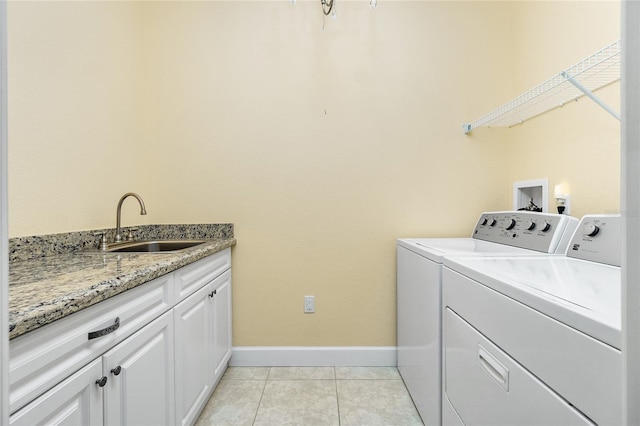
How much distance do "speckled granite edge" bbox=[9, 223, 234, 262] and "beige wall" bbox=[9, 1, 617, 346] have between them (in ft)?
0.23

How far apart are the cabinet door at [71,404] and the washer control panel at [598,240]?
5.14 ft

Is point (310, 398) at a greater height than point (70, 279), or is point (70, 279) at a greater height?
point (70, 279)

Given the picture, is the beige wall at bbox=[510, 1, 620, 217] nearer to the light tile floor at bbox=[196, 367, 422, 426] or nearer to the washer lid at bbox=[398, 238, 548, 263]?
the washer lid at bbox=[398, 238, 548, 263]

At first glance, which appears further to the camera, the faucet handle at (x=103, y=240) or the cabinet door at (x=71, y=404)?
the faucet handle at (x=103, y=240)

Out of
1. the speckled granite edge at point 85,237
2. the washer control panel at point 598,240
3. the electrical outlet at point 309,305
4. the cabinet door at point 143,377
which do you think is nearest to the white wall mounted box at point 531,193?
the washer control panel at point 598,240

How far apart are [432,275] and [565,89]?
3.57 ft

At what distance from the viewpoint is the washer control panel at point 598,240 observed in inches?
37.8

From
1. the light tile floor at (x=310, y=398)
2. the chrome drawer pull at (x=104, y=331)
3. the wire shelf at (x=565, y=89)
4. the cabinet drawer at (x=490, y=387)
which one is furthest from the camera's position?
the light tile floor at (x=310, y=398)

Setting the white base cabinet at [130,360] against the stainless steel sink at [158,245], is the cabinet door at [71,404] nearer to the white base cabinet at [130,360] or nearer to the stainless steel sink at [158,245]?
the white base cabinet at [130,360]

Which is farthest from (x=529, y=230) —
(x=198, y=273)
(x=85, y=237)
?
(x=85, y=237)

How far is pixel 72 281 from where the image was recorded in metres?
0.81

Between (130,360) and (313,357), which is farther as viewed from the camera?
(313,357)

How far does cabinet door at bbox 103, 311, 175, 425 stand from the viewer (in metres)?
0.83

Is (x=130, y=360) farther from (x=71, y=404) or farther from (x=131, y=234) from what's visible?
(x=131, y=234)
